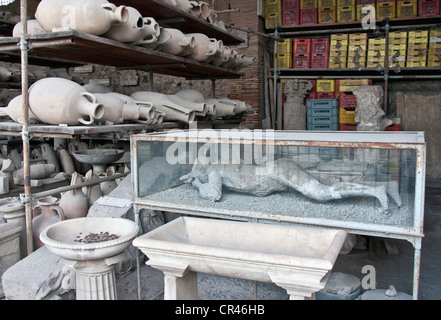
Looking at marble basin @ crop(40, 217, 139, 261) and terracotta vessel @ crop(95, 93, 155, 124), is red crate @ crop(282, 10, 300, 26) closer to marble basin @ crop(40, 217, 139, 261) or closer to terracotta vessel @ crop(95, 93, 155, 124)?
terracotta vessel @ crop(95, 93, 155, 124)

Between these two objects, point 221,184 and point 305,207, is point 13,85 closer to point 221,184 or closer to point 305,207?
point 221,184

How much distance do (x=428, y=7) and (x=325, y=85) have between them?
2.14 m

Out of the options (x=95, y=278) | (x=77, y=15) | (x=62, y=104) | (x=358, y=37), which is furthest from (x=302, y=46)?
(x=95, y=278)

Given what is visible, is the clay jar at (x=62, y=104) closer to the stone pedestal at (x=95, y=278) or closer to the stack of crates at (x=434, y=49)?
the stone pedestal at (x=95, y=278)

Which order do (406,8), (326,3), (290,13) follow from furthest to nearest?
(290,13)
(326,3)
(406,8)

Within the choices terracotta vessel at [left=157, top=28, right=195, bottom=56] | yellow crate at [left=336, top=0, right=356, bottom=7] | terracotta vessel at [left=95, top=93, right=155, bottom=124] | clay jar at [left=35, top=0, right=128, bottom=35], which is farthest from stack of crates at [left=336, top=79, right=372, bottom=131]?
clay jar at [left=35, top=0, right=128, bottom=35]

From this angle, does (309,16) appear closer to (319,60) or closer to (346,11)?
(346,11)

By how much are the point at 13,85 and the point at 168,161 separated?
9.84ft

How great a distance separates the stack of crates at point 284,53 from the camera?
→ 27.0 feet

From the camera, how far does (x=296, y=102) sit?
8.16 metres

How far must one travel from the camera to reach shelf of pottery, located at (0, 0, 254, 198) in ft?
10.6

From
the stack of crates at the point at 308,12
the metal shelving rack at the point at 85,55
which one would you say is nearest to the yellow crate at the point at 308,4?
the stack of crates at the point at 308,12

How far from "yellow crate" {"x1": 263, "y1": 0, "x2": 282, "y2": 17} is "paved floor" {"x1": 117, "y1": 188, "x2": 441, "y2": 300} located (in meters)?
5.32

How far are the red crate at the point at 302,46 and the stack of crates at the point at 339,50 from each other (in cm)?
43
